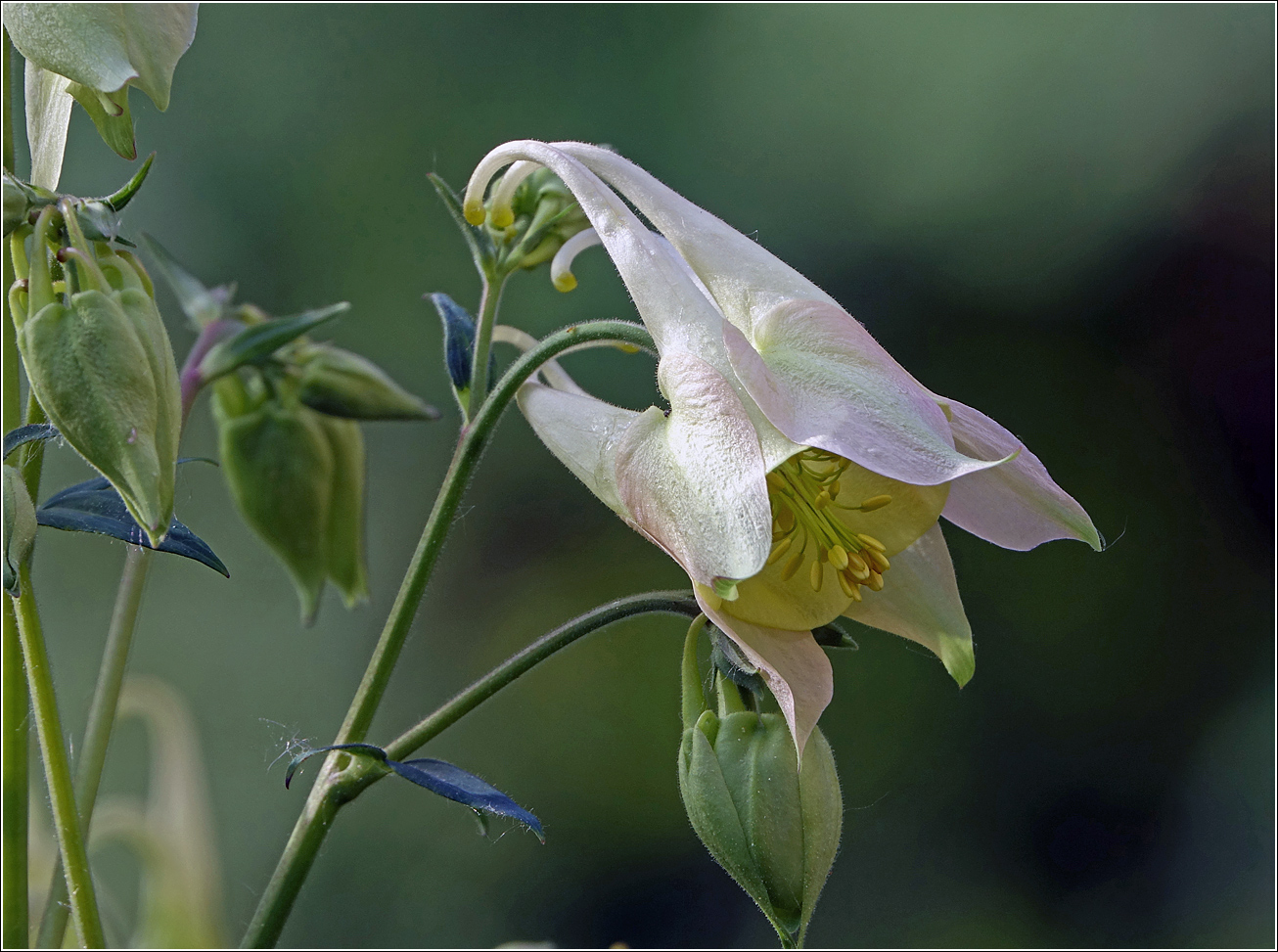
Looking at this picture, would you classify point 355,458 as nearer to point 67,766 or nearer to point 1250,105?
point 67,766

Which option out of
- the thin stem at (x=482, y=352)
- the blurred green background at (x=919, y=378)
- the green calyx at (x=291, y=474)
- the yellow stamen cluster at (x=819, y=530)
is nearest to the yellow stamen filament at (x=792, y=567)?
the yellow stamen cluster at (x=819, y=530)

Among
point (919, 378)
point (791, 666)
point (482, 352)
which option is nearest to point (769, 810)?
point (791, 666)

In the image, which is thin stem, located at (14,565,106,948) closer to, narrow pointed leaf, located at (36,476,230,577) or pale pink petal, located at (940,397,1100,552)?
narrow pointed leaf, located at (36,476,230,577)

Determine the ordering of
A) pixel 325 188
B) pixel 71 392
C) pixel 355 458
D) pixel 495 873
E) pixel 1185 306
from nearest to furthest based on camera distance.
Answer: pixel 71 392 < pixel 355 458 < pixel 495 873 < pixel 325 188 < pixel 1185 306

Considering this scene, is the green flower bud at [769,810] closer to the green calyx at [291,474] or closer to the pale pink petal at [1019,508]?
the pale pink petal at [1019,508]

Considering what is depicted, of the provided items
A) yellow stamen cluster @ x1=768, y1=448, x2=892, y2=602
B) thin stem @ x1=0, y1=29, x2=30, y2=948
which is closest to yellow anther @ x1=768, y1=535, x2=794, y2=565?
yellow stamen cluster @ x1=768, y1=448, x2=892, y2=602

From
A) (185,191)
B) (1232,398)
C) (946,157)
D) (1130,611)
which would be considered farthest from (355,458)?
(1232,398)
